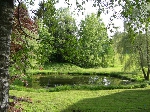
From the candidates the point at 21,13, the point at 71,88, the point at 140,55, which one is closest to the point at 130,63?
the point at 140,55

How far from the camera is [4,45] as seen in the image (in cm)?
388

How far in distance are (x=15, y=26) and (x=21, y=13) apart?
1.01 metres

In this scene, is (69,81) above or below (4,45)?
below

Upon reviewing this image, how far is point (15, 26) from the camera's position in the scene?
8.27 meters

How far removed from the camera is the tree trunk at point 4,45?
12.7 feet

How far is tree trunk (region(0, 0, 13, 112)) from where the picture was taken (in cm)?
387

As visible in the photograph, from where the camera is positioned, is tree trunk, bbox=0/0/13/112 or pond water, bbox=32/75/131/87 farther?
pond water, bbox=32/75/131/87

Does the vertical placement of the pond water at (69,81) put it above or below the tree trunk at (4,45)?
below

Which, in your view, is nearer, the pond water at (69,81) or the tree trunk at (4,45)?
the tree trunk at (4,45)

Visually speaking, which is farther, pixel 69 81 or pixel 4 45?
pixel 69 81

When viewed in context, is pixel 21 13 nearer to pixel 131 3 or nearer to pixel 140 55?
pixel 131 3

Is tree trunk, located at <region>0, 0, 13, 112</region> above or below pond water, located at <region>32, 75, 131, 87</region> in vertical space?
above

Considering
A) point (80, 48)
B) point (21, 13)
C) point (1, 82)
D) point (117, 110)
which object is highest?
point (21, 13)

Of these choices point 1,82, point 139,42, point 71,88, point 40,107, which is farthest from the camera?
point 139,42
